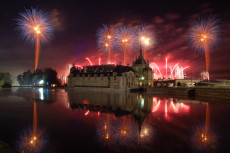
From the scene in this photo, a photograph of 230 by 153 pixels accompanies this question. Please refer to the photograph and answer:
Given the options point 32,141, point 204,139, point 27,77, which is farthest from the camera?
point 27,77

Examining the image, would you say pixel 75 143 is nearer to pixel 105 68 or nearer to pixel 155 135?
pixel 155 135

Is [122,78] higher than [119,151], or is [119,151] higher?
[122,78]

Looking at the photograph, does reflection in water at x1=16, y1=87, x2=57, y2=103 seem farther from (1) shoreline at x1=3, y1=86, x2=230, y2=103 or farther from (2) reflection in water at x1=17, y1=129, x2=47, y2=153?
(1) shoreline at x1=3, y1=86, x2=230, y2=103

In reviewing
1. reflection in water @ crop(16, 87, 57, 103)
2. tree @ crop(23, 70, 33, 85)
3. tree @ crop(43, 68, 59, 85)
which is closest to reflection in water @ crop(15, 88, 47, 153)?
reflection in water @ crop(16, 87, 57, 103)

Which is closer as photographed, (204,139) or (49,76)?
(204,139)

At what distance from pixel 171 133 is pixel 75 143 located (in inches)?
289

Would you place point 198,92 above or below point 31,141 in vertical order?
above

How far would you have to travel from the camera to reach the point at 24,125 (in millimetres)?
13734

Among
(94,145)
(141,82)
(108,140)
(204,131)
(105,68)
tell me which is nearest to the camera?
(94,145)

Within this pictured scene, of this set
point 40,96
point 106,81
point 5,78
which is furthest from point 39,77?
point 40,96

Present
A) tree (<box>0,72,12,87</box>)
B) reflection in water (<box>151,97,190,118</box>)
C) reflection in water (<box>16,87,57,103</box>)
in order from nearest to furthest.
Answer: reflection in water (<box>151,97,190,118</box>), reflection in water (<box>16,87,57,103</box>), tree (<box>0,72,12,87</box>)

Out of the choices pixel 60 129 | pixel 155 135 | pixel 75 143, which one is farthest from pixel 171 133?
pixel 60 129

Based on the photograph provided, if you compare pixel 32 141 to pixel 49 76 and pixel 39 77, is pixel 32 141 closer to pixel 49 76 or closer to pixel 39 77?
pixel 49 76

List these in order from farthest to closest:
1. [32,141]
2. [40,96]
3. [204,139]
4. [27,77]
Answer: [27,77] < [40,96] < [204,139] < [32,141]
